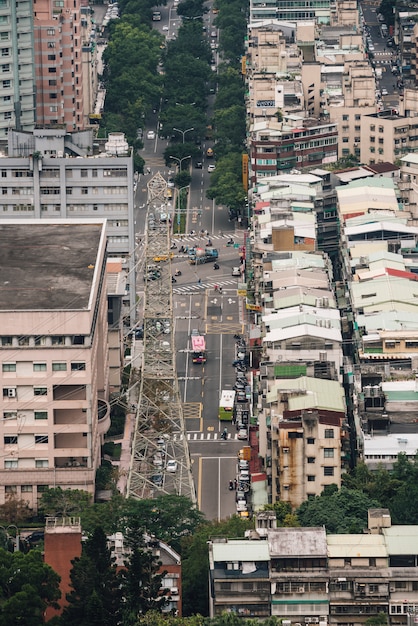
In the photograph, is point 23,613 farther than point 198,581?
No

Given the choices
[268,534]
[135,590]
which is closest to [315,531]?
[268,534]

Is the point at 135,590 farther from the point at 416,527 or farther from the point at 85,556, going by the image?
the point at 416,527

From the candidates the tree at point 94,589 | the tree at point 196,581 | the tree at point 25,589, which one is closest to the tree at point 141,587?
the tree at point 94,589

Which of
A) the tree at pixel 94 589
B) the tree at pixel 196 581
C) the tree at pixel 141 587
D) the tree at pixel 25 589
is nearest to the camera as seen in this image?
the tree at pixel 25 589

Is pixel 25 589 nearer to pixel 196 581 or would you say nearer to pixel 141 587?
pixel 141 587

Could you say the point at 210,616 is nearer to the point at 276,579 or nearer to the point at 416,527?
the point at 276,579

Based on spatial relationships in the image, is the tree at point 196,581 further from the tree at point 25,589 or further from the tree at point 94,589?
the tree at point 25,589

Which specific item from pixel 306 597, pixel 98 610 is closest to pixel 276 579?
pixel 306 597
